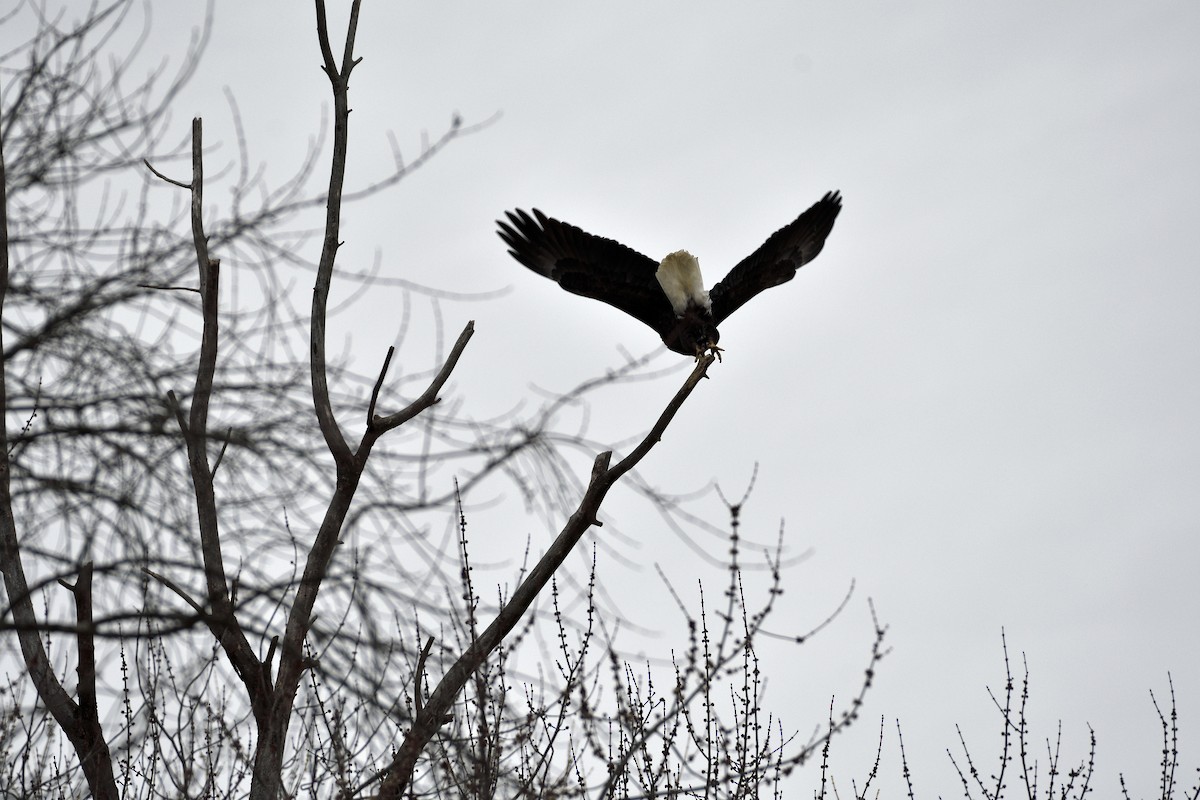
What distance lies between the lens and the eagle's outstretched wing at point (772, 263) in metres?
6.23

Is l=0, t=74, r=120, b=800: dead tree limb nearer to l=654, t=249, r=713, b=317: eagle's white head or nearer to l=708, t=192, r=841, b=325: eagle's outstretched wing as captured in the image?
l=654, t=249, r=713, b=317: eagle's white head

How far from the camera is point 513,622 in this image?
12.7 feet

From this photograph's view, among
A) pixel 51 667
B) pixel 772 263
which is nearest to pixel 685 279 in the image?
pixel 772 263

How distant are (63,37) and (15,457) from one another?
Answer: 2076 millimetres

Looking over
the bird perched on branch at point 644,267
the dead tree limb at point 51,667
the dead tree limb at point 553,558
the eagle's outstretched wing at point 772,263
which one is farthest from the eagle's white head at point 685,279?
the dead tree limb at point 51,667

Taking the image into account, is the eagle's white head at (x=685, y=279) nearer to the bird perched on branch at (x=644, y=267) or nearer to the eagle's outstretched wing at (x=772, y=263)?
the bird perched on branch at (x=644, y=267)

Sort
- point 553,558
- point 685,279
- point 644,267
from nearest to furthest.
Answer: point 553,558 → point 685,279 → point 644,267

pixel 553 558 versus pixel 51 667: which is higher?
pixel 553 558

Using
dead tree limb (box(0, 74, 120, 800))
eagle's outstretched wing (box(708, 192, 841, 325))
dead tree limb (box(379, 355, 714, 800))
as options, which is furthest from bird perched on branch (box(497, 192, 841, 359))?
dead tree limb (box(0, 74, 120, 800))

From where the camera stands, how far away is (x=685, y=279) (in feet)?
19.3

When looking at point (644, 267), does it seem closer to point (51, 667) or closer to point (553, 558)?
point (553, 558)

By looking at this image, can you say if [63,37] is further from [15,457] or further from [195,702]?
[195,702]

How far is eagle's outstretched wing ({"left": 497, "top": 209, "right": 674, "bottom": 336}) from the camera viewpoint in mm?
6223

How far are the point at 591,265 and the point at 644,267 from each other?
1.02ft
